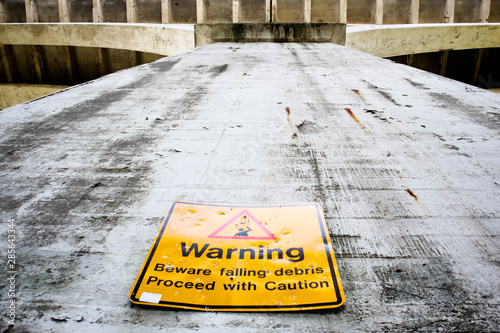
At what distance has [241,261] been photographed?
108cm

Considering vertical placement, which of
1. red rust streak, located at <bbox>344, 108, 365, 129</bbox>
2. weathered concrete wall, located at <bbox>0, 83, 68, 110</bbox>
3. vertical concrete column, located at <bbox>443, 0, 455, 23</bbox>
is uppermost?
vertical concrete column, located at <bbox>443, 0, 455, 23</bbox>

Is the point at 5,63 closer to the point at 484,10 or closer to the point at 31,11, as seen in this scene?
the point at 31,11

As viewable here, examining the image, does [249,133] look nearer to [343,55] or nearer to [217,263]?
[217,263]

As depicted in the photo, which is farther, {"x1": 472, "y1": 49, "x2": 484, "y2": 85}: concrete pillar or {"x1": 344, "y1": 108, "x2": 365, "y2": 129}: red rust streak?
{"x1": 472, "y1": 49, "x2": 484, "y2": 85}: concrete pillar

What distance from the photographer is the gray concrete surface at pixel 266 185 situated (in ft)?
3.07

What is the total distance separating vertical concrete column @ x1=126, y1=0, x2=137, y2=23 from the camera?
8.63m

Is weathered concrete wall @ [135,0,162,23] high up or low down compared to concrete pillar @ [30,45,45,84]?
up

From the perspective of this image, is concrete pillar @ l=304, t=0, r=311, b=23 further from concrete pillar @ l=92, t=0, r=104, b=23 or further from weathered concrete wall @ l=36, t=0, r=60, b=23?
weathered concrete wall @ l=36, t=0, r=60, b=23

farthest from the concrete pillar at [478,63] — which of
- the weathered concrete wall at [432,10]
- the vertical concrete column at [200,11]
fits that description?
the vertical concrete column at [200,11]

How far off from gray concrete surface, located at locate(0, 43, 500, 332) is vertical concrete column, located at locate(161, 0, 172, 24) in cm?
662

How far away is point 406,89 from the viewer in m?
2.72

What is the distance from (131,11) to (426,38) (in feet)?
23.8

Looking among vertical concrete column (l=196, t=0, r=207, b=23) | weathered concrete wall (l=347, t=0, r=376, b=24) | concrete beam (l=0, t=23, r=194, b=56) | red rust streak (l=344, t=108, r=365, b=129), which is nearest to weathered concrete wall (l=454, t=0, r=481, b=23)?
weathered concrete wall (l=347, t=0, r=376, b=24)

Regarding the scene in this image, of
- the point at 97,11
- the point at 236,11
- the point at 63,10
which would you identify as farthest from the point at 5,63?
the point at 236,11
